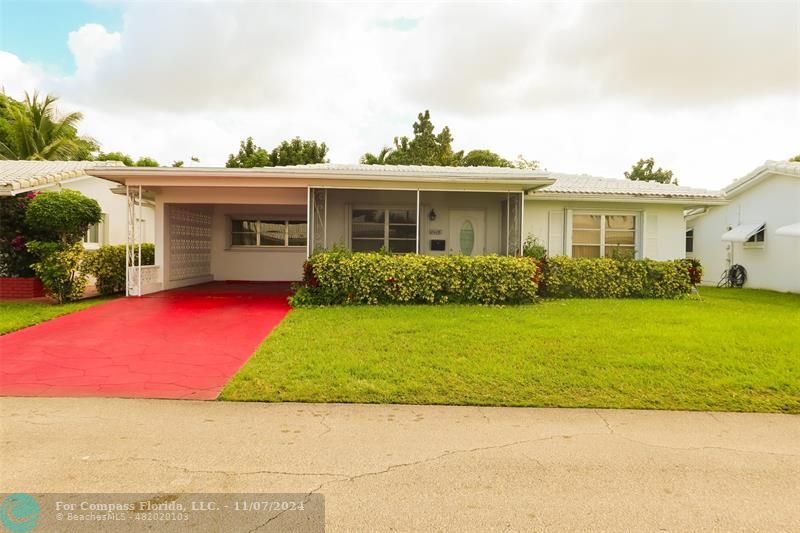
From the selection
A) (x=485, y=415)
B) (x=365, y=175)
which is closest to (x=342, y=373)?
(x=485, y=415)

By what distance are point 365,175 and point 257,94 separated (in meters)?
8.32

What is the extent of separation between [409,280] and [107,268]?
25.9 ft

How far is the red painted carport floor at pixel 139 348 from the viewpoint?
518 centimetres

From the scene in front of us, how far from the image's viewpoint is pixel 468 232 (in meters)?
14.1

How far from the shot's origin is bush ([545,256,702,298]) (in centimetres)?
1173

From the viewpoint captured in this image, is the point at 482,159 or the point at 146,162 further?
the point at 482,159

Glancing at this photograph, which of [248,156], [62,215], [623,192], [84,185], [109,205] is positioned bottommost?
[62,215]

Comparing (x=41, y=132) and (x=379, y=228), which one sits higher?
(x=41, y=132)

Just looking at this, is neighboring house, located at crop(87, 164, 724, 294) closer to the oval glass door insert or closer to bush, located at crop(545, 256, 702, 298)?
the oval glass door insert

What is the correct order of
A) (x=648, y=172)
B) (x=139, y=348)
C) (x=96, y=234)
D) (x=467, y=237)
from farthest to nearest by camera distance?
(x=648, y=172)
(x=96, y=234)
(x=467, y=237)
(x=139, y=348)

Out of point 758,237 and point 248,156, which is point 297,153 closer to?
point 248,156

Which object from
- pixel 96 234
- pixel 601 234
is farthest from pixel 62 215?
pixel 601 234

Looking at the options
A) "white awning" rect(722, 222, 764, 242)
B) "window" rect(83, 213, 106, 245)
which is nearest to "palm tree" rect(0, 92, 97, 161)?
"window" rect(83, 213, 106, 245)

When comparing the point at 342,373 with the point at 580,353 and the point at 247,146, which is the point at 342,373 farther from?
the point at 247,146
